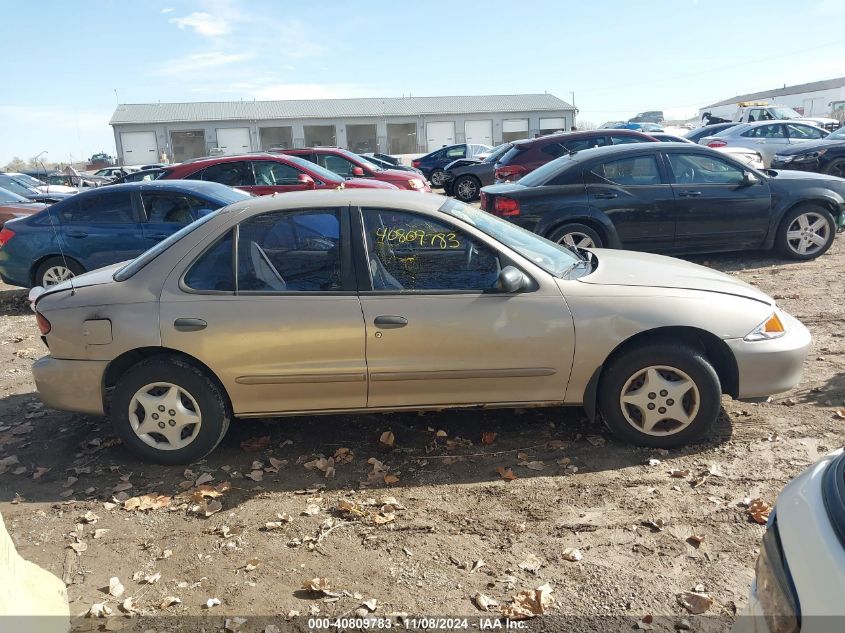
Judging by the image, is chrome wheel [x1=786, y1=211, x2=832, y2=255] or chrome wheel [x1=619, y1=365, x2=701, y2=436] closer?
chrome wheel [x1=619, y1=365, x2=701, y2=436]

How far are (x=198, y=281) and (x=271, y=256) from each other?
475 millimetres

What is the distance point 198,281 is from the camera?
430cm

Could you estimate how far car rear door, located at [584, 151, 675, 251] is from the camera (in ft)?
29.0

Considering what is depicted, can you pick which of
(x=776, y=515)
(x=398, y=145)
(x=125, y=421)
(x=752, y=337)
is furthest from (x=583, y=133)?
(x=398, y=145)

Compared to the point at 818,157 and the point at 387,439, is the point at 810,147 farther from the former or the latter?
the point at 387,439

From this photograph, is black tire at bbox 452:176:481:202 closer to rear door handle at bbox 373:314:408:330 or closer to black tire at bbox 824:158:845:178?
black tire at bbox 824:158:845:178

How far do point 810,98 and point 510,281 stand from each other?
267 feet

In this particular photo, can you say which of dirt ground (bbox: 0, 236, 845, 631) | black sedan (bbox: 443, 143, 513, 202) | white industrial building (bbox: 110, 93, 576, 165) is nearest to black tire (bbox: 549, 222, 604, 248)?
dirt ground (bbox: 0, 236, 845, 631)

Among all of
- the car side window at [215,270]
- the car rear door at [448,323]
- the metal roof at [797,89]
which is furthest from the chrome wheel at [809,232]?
the metal roof at [797,89]

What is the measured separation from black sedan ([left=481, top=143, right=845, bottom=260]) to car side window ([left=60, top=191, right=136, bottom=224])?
4.67 metres

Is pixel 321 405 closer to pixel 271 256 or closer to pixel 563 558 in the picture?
pixel 271 256

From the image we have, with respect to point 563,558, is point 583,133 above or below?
above

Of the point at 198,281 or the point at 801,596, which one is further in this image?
the point at 198,281

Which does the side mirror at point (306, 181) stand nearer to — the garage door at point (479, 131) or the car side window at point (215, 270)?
the car side window at point (215, 270)
